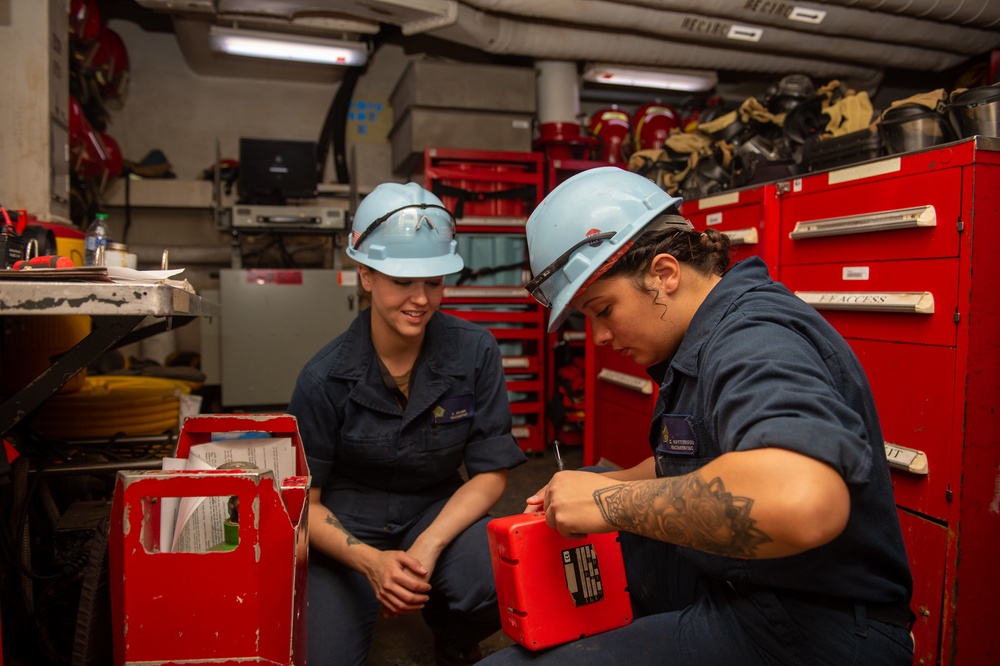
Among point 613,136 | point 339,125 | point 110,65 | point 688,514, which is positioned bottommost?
point 688,514

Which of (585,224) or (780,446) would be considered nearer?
(780,446)

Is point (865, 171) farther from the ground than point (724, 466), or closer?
farther from the ground

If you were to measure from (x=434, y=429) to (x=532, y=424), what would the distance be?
253 cm

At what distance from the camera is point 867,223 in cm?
192

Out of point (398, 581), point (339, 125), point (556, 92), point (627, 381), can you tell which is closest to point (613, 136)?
point (556, 92)

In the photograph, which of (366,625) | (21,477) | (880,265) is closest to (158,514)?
(366,625)

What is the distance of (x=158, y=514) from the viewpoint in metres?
1.13

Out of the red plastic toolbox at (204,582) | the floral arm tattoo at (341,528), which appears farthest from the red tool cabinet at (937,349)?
the red plastic toolbox at (204,582)

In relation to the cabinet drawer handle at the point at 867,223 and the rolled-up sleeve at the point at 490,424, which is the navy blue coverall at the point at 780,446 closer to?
the rolled-up sleeve at the point at 490,424

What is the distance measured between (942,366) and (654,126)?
3.09 m

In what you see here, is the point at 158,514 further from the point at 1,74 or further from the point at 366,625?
the point at 1,74

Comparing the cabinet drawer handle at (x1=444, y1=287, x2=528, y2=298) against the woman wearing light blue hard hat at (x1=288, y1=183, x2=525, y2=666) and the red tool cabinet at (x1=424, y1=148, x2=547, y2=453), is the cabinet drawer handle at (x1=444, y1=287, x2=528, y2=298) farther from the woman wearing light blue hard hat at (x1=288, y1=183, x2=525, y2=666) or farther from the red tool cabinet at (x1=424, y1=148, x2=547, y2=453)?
the woman wearing light blue hard hat at (x1=288, y1=183, x2=525, y2=666)

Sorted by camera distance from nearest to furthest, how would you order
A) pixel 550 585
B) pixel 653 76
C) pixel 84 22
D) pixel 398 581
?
pixel 550 585 < pixel 398 581 < pixel 84 22 < pixel 653 76

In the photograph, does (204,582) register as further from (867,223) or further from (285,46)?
(285,46)
